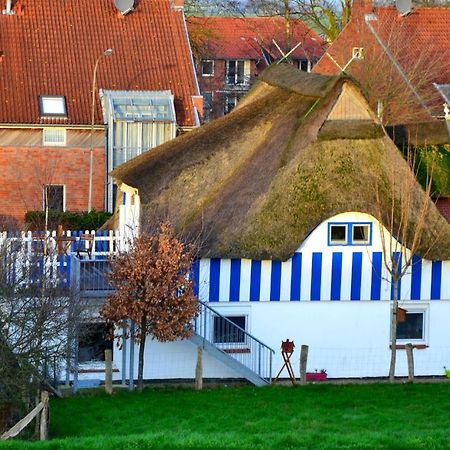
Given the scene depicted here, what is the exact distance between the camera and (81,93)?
1975 inches

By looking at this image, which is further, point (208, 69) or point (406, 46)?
point (208, 69)

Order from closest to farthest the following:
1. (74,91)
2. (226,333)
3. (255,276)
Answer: (226,333)
(255,276)
(74,91)

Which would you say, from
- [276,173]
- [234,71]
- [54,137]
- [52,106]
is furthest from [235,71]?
[276,173]

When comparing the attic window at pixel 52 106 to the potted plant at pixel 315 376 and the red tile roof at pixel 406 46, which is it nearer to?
the red tile roof at pixel 406 46

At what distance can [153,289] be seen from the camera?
25.7 meters

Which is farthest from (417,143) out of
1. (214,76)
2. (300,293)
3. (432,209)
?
(214,76)

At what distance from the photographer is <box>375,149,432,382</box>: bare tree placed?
2755 cm

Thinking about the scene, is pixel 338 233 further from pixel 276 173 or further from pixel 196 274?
pixel 196 274

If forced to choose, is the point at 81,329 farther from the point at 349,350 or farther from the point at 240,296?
the point at 349,350

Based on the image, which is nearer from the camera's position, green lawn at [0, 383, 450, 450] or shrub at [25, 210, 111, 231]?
green lawn at [0, 383, 450, 450]

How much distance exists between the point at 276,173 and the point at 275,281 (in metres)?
2.44

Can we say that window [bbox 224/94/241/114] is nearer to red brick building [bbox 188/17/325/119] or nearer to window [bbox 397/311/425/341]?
red brick building [bbox 188/17/325/119]

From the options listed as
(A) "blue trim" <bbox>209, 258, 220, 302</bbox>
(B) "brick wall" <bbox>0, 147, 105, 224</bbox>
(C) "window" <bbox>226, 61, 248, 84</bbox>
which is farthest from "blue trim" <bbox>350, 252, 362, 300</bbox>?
(C) "window" <bbox>226, 61, 248, 84</bbox>

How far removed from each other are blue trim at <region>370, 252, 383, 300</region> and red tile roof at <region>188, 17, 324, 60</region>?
48.1m
